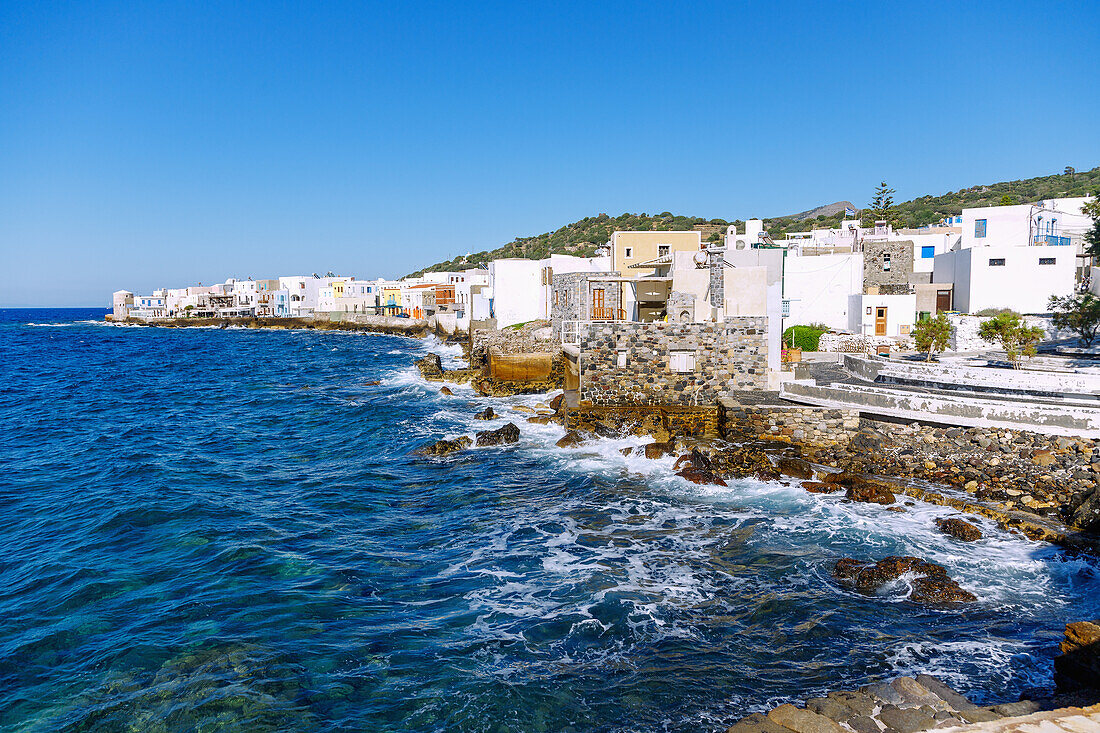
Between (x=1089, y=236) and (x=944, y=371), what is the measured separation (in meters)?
12.8

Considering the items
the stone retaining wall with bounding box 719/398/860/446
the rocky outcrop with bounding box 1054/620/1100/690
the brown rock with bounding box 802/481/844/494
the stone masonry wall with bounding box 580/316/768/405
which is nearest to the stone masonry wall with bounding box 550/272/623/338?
the stone masonry wall with bounding box 580/316/768/405

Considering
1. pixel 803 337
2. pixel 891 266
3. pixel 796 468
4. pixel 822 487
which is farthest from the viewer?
pixel 891 266

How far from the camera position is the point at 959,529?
12648mm

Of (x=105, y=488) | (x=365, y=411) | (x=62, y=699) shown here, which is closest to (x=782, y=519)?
(x=62, y=699)

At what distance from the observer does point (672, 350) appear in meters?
22.8

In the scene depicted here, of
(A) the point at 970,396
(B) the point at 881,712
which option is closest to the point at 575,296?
(A) the point at 970,396

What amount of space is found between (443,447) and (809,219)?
290ft

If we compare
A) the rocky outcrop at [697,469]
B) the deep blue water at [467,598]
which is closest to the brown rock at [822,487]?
the deep blue water at [467,598]

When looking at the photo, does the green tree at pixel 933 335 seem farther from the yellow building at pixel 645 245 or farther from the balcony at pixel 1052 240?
the balcony at pixel 1052 240

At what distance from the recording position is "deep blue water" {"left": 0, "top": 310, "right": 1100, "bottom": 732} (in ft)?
27.5

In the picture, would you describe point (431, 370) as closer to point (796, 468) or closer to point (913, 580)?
point (796, 468)

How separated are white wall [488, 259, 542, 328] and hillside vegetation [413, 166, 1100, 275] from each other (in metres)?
17.3

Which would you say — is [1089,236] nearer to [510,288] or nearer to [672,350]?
[672,350]

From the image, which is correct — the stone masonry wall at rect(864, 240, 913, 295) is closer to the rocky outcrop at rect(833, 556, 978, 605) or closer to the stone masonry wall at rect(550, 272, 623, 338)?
the stone masonry wall at rect(550, 272, 623, 338)
